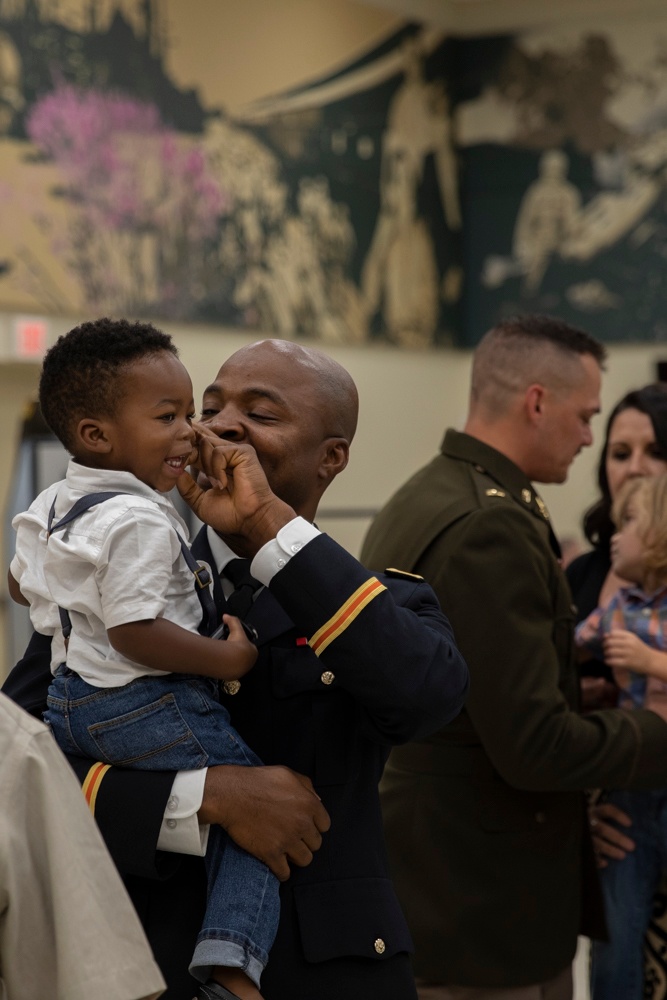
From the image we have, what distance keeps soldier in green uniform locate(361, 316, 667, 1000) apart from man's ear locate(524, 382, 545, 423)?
210 mm

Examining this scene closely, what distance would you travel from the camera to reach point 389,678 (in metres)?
2.32

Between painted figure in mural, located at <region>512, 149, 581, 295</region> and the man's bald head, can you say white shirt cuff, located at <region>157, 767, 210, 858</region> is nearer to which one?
the man's bald head

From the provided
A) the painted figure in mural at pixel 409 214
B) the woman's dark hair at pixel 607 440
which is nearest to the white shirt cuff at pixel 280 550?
the woman's dark hair at pixel 607 440

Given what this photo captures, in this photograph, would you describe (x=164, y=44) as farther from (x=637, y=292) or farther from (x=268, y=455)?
(x=268, y=455)

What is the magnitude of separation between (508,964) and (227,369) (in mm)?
2042

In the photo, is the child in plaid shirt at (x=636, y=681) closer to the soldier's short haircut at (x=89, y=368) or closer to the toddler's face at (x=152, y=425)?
the toddler's face at (x=152, y=425)

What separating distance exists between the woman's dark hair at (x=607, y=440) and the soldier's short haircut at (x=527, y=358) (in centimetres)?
52

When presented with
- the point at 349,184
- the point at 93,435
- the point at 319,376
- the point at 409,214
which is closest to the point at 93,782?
the point at 93,435

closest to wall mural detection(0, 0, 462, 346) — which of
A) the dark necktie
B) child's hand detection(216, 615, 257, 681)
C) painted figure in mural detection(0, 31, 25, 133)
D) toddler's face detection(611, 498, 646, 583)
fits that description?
painted figure in mural detection(0, 31, 25, 133)

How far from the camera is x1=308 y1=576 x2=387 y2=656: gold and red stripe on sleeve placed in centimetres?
233

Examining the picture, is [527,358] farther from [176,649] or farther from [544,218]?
[544,218]

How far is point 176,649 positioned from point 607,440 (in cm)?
302

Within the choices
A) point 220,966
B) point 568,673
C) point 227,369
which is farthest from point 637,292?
point 220,966

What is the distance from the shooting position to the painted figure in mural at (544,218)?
12.1 m
